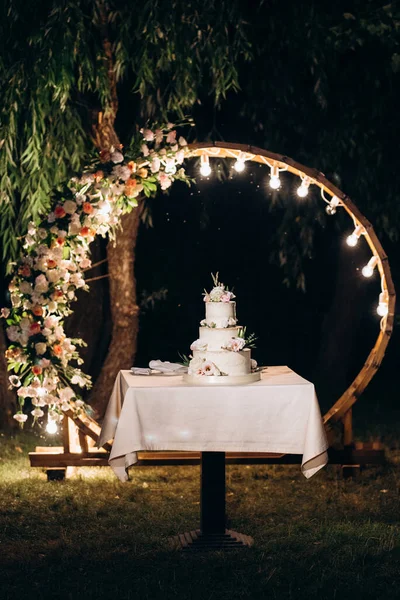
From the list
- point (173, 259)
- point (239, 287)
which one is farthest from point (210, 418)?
point (239, 287)

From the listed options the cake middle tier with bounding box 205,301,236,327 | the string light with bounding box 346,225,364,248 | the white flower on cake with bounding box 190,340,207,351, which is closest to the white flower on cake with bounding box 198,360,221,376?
the white flower on cake with bounding box 190,340,207,351

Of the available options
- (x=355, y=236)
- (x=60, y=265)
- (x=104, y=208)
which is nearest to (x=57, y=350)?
(x=60, y=265)

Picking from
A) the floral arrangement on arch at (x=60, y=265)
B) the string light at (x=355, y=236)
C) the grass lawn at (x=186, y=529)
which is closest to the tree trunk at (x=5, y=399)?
the grass lawn at (x=186, y=529)

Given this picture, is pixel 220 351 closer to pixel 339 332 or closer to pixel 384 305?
pixel 384 305

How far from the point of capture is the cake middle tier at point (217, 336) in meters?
5.64

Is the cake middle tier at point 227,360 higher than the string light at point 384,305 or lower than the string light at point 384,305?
lower

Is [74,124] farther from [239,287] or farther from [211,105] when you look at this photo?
[239,287]

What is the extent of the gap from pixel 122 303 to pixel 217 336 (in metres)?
3.34

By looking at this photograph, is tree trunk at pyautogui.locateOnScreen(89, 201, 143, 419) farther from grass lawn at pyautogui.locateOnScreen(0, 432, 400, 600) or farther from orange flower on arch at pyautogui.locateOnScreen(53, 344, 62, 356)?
orange flower on arch at pyautogui.locateOnScreen(53, 344, 62, 356)

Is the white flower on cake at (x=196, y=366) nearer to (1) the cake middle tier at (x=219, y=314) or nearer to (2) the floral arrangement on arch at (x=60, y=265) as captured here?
(1) the cake middle tier at (x=219, y=314)

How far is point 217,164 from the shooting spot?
984 cm

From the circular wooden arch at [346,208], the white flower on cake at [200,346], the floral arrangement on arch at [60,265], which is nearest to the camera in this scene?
the white flower on cake at [200,346]

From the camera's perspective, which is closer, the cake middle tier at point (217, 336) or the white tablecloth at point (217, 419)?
the white tablecloth at point (217, 419)

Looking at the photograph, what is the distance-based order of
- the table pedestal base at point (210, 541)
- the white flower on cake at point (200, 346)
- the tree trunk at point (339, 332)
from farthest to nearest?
the tree trunk at point (339, 332)
the white flower on cake at point (200, 346)
the table pedestal base at point (210, 541)
